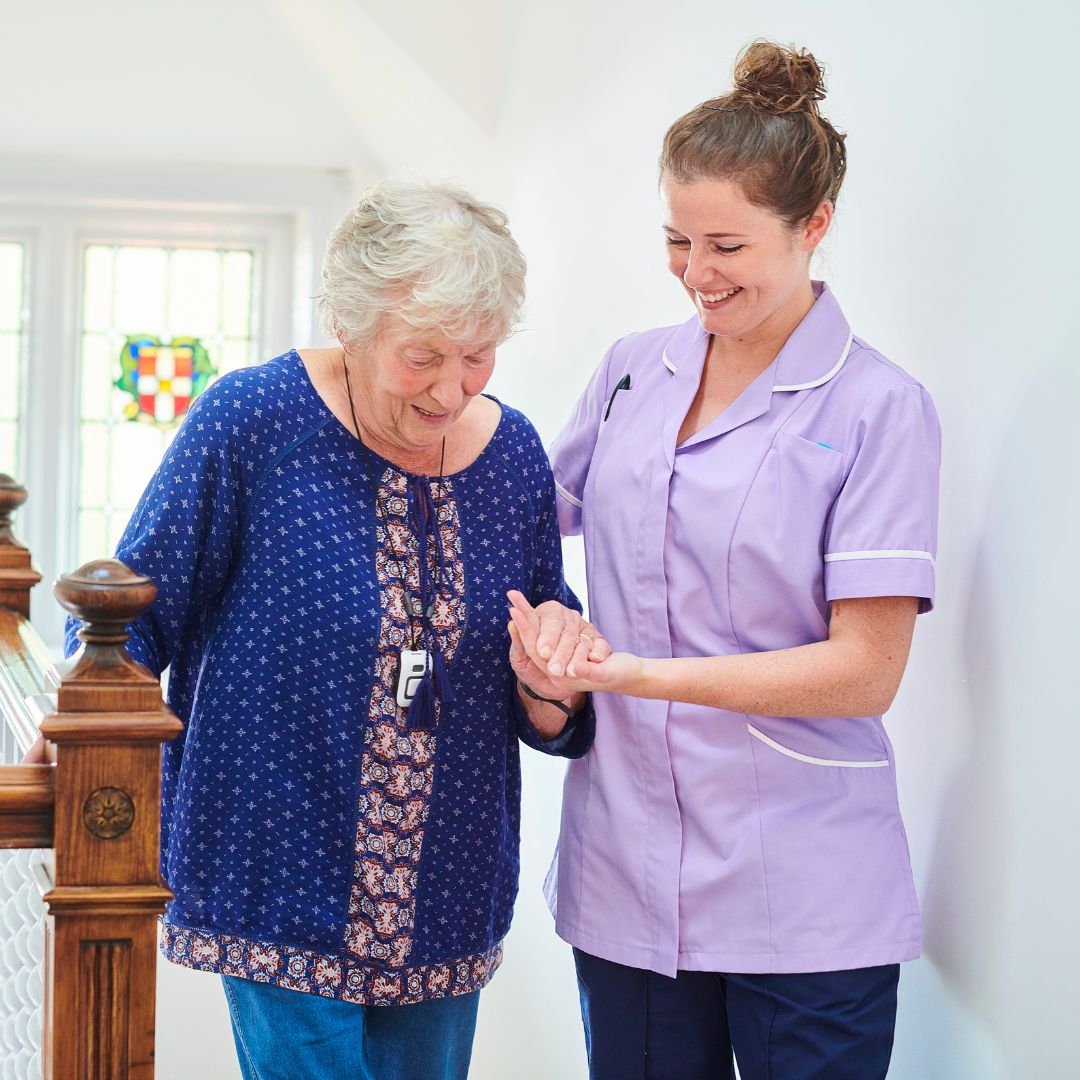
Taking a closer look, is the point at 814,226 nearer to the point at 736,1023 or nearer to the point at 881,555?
the point at 881,555

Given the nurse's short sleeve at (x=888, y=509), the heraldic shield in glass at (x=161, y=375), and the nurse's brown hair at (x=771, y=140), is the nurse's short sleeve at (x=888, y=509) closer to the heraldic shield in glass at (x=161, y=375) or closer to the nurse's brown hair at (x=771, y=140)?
the nurse's brown hair at (x=771, y=140)

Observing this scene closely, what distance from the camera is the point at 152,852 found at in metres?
1.32

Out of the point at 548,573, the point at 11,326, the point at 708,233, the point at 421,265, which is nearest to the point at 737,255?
the point at 708,233

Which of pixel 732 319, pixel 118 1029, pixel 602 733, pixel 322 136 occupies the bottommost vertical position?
pixel 118 1029

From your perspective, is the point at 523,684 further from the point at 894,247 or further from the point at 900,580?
Result: the point at 894,247

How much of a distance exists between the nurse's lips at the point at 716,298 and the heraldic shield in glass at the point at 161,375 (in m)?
4.06

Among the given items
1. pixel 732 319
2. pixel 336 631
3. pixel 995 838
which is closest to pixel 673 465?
pixel 732 319

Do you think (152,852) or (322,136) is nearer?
(152,852)

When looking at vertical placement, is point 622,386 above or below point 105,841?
above

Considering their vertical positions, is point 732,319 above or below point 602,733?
above

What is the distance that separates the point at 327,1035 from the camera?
1768mm

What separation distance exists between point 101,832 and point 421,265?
75 cm

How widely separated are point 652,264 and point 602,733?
4.45 feet

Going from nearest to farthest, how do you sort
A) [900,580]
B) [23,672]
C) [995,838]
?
[900,580] → [995,838] → [23,672]
